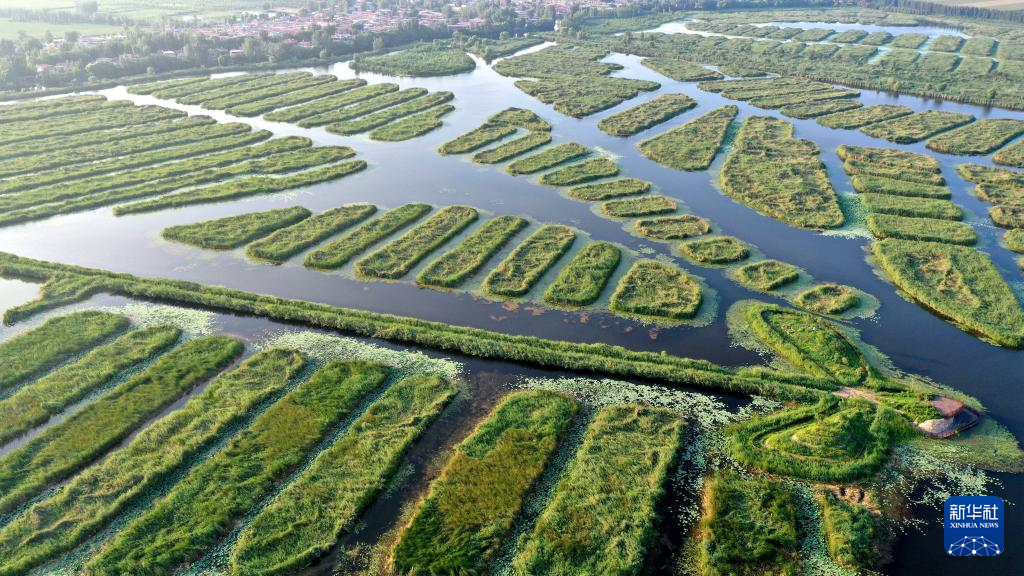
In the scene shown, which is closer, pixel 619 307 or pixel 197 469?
pixel 197 469

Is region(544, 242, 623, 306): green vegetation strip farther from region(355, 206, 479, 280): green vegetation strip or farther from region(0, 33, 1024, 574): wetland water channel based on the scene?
region(355, 206, 479, 280): green vegetation strip

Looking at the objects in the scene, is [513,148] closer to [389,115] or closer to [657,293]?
[389,115]

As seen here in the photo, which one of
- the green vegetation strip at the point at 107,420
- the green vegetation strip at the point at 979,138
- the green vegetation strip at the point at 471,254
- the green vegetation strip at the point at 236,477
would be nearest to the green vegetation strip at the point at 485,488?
the green vegetation strip at the point at 236,477

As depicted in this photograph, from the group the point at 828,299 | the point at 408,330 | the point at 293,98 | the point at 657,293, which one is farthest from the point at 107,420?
the point at 293,98

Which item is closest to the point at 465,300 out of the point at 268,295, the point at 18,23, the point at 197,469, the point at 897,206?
the point at 268,295

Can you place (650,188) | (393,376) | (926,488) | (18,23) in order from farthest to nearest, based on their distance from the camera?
(18,23) → (650,188) → (393,376) → (926,488)

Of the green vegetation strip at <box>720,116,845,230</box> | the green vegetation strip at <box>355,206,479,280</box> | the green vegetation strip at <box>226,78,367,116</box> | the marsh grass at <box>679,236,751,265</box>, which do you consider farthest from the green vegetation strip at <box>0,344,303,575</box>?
the green vegetation strip at <box>226,78,367,116</box>

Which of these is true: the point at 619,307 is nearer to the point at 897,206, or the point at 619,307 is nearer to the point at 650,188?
the point at 650,188
